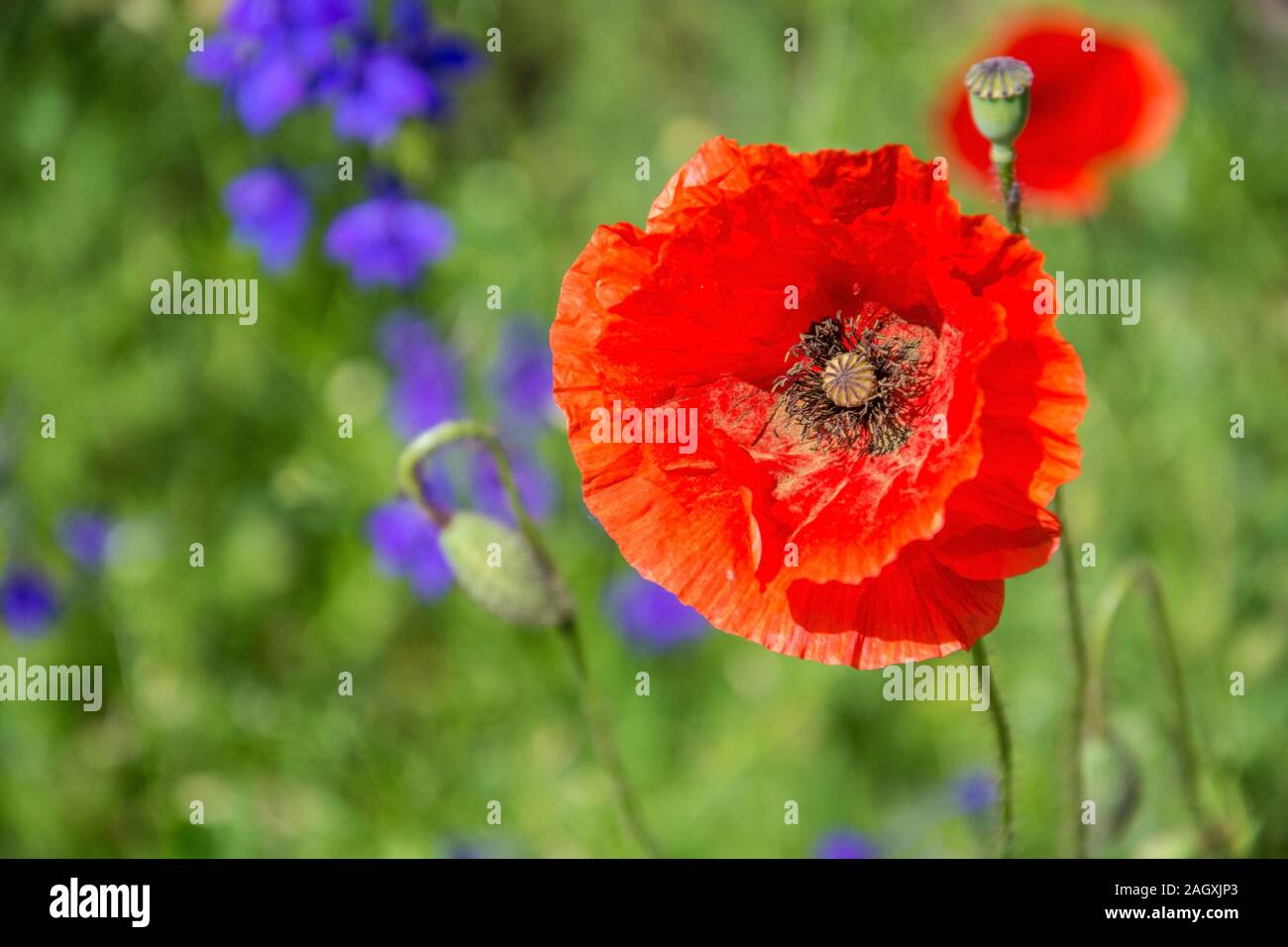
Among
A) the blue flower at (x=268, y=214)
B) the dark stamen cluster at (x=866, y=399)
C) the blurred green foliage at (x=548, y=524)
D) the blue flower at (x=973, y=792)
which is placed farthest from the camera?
the blue flower at (x=268, y=214)

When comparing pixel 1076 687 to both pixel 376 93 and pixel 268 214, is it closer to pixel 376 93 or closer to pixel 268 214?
pixel 376 93

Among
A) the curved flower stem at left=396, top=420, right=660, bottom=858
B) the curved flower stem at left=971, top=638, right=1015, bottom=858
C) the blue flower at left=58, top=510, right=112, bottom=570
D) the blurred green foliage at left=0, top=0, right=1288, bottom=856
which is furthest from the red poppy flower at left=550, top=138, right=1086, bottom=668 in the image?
the blue flower at left=58, top=510, right=112, bottom=570

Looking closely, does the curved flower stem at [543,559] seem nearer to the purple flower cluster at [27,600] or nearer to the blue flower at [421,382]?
the blue flower at [421,382]

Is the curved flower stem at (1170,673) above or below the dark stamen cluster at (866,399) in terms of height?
below

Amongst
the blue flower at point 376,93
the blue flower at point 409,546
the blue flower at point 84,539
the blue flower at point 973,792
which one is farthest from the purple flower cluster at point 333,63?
the blue flower at point 973,792

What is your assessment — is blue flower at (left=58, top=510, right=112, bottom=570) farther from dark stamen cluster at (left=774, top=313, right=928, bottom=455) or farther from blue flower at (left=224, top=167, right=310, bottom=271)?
dark stamen cluster at (left=774, top=313, right=928, bottom=455)

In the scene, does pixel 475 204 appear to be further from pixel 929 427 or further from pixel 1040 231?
pixel 929 427
